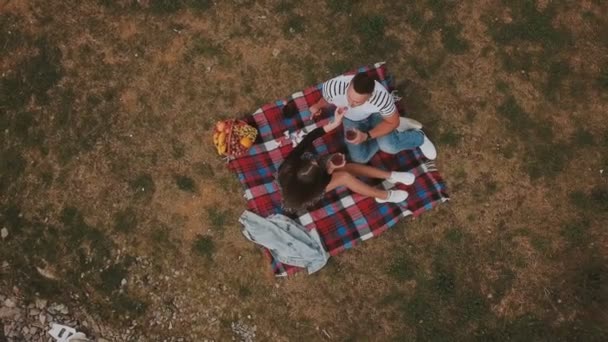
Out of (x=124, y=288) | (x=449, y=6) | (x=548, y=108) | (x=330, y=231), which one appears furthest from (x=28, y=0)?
(x=548, y=108)

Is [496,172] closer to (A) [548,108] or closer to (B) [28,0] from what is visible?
(A) [548,108]

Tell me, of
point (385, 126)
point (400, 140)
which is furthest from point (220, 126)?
point (400, 140)

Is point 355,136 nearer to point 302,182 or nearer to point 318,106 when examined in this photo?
point 318,106

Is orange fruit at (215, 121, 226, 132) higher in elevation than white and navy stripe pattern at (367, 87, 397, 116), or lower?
lower

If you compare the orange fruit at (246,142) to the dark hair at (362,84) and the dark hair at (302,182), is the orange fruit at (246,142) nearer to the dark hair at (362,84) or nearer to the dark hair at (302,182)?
the dark hair at (302,182)

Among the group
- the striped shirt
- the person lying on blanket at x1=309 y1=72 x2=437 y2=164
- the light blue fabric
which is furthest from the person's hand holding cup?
the light blue fabric

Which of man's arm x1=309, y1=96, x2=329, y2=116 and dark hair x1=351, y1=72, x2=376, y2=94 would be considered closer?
dark hair x1=351, y1=72, x2=376, y2=94

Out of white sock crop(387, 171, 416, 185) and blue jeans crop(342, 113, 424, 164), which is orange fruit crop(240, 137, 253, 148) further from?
white sock crop(387, 171, 416, 185)
